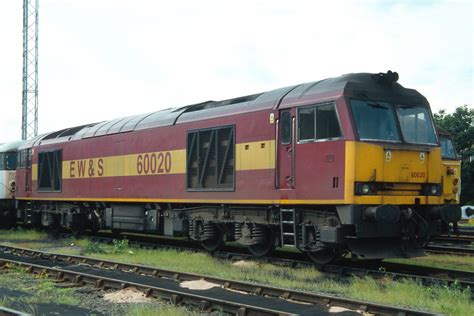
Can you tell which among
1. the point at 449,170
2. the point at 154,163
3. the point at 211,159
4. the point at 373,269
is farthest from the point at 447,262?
the point at 154,163

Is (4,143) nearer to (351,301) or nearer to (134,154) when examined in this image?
(134,154)

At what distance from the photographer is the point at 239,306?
7621mm

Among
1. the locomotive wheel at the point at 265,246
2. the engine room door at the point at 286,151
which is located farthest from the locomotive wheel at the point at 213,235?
the engine room door at the point at 286,151

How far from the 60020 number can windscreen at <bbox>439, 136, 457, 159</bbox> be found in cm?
794

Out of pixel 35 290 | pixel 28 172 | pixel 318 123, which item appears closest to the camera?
pixel 35 290

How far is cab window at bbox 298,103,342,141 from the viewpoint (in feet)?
34.9

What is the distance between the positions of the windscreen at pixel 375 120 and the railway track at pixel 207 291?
341 cm

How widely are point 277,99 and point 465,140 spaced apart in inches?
971

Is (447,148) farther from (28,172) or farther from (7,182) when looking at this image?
(7,182)

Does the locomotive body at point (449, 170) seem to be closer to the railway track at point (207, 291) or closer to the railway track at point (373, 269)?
the railway track at point (373, 269)

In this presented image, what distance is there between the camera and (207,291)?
930 cm

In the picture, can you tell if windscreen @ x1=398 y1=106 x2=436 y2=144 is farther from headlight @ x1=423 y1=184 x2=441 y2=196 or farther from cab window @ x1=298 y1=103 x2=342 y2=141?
cab window @ x1=298 y1=103 x2=342 y2=141

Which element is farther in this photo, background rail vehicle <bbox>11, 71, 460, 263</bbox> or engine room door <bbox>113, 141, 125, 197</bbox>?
engine room door <bbox>113, 141, 125, 197</bbox>

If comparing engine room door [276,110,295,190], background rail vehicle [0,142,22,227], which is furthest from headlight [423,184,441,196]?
background rail vehicle [0,142,22,227]
